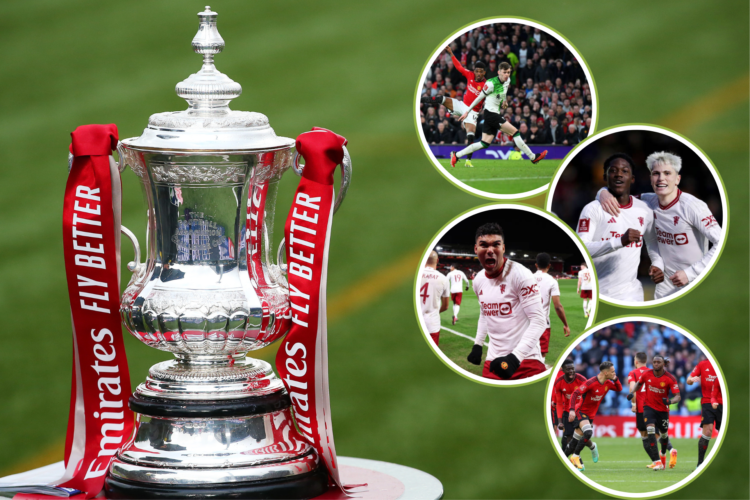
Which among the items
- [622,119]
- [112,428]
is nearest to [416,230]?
[622,119]

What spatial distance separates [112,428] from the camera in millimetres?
1447

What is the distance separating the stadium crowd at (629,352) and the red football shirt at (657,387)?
0.04 feet

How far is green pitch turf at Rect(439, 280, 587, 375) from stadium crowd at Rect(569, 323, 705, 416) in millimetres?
33

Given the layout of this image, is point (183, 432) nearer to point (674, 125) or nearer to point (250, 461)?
point (250, 461)

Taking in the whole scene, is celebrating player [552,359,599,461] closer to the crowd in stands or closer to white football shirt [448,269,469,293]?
white football shirt [448,269,469,293]

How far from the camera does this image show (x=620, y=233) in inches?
81.4

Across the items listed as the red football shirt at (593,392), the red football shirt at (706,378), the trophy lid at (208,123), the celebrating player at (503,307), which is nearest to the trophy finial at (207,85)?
the trophy lid at (208,123)

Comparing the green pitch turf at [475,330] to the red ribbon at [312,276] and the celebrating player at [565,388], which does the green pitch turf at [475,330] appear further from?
the red ribbon at [312,276]

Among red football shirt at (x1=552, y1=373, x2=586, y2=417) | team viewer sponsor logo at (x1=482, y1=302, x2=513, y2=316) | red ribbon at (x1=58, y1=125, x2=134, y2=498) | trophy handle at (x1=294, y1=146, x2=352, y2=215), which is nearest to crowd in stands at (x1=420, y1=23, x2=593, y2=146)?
team viewer sponsor logo at (x1=482, y1=302, x2=513, y2=316)

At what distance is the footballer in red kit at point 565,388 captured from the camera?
6.80 feet

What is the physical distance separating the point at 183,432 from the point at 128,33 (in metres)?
1.98

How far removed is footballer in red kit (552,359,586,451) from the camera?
6.80 ft

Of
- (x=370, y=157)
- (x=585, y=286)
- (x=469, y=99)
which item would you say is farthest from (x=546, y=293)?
(x=370, y=157)

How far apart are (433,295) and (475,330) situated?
108 mm
